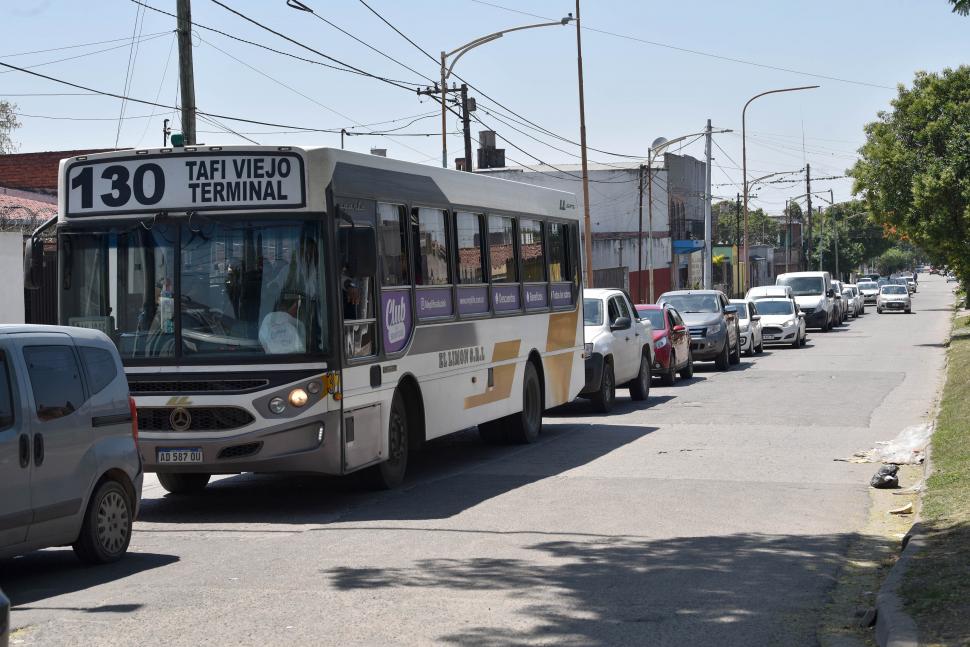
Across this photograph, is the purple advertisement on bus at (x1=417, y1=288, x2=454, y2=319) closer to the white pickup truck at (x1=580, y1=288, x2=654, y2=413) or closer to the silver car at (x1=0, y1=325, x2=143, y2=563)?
the silver car at (x1=0, y1=325, x2=143, y2=563)

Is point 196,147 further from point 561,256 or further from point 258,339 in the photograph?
point 561,256

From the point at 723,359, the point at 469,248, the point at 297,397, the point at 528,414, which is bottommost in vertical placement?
the point at 723,359

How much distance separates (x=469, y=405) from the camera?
14617 mm

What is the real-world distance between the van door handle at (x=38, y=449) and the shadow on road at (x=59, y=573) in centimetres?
78

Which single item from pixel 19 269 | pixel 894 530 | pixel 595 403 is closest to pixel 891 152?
pixel 595 403

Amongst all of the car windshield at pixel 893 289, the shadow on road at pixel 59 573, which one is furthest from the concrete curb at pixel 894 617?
the car windshield at pixel 893 289

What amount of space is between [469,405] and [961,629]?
27.9 feet

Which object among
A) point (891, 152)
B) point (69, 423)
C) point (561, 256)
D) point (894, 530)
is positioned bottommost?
point (894, 530)

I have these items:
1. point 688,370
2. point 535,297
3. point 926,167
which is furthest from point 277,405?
point 926,167

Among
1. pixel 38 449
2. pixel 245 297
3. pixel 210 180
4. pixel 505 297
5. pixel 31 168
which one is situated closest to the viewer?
pixel 38 449

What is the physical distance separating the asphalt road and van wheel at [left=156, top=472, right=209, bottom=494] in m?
0.25

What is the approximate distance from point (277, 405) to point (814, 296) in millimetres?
42310

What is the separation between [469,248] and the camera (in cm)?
1486

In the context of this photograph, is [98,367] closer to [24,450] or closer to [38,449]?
[38,449]
